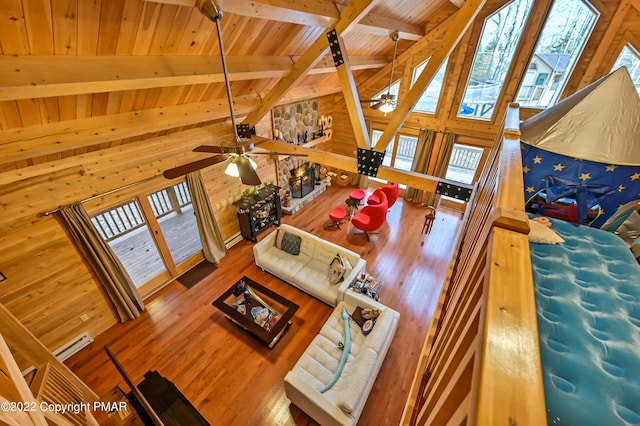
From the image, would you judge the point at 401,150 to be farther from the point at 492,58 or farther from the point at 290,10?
the point at 290,10

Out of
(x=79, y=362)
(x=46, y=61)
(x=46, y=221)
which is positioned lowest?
(x=79, y=362)

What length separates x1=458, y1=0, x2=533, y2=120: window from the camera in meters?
5.11

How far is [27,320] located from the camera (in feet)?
10.7

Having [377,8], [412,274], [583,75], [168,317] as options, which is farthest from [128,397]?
[583,75]

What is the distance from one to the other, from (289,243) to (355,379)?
2.81 meters

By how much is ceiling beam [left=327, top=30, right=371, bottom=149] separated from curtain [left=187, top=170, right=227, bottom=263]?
2963 mm

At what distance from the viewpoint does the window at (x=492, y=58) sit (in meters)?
5.11

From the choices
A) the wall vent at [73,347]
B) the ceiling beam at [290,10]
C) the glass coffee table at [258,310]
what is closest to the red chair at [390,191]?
the ceiling beam at [290,10]

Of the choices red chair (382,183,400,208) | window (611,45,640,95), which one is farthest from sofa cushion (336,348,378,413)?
window (611,45,640,95)

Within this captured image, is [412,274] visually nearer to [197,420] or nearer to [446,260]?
[446,260]

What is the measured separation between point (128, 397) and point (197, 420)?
0.61 meters

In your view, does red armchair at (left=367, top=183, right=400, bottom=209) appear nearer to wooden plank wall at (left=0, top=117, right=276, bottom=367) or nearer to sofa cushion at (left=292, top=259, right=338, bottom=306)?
sofa cushion at (left=292, top=259, right=338, bottom=306)

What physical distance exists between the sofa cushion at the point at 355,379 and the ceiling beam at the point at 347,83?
2.81 metres

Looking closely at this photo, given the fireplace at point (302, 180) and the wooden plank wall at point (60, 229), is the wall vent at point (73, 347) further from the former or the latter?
the fireplace at point (302, 180)
